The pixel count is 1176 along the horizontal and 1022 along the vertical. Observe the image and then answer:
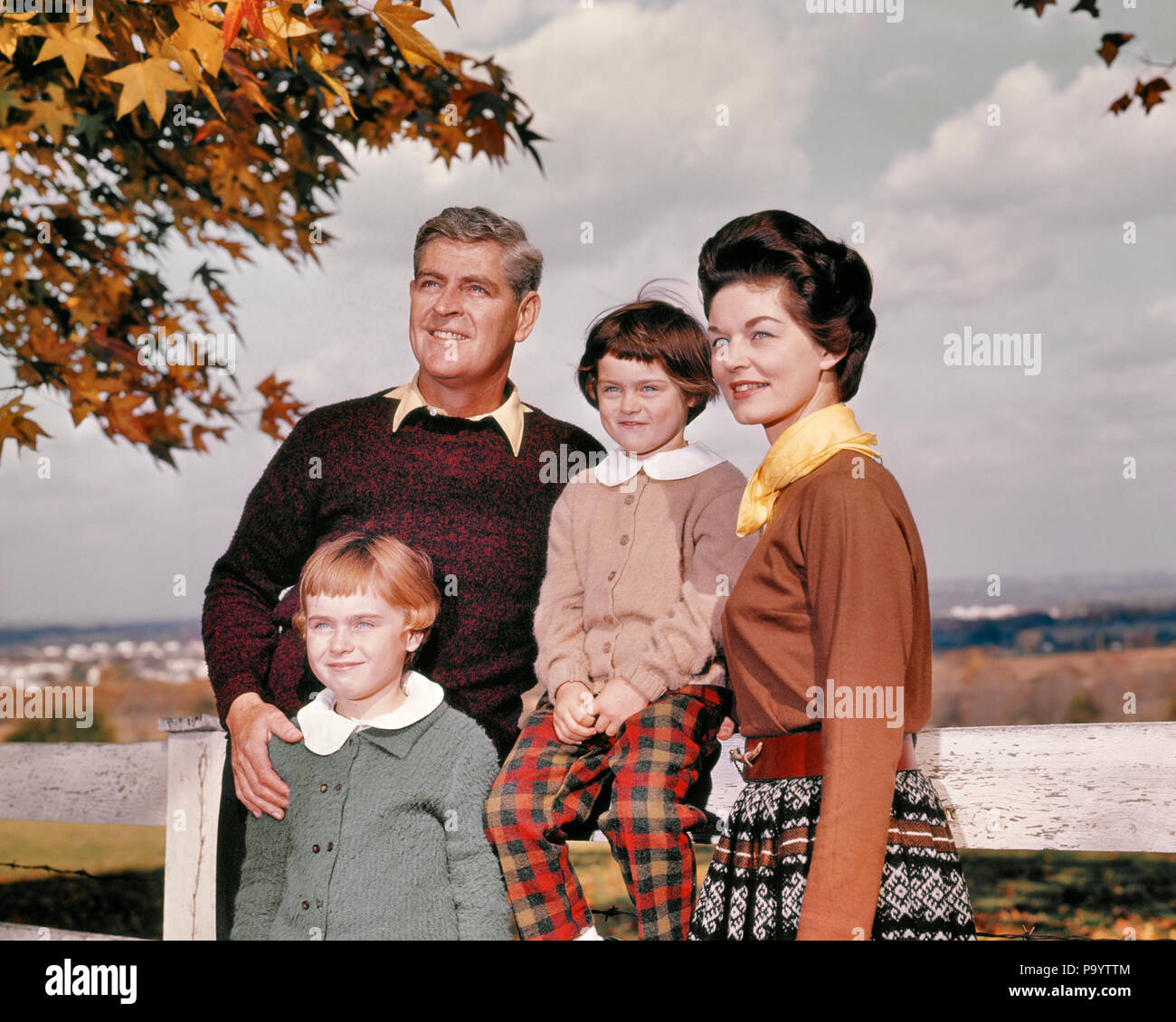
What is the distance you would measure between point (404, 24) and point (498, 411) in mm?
980

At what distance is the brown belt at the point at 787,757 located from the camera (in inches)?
77.5

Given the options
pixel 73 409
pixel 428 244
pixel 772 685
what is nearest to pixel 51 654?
pixel 73 409

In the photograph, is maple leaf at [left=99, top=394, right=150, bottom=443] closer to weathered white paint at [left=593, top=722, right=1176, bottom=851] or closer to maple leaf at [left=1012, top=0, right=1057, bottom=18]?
weathered white paint at [left=593, top=722, right=1176, bottom=851]

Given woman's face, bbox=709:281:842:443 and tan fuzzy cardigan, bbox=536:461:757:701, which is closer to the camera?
woman's face, bbox=709:281:842:443

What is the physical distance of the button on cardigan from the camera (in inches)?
90.7

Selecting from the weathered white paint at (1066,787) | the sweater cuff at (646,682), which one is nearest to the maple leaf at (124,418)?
the sweater cuff at (646,682)

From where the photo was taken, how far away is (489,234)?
2680mm

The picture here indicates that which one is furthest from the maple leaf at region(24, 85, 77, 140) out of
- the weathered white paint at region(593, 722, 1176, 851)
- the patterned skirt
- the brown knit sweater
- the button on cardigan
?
the patterned skirt

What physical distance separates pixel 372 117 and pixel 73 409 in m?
1.36

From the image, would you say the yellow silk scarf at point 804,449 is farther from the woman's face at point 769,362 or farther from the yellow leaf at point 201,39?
the yellow leaf at point 201,39

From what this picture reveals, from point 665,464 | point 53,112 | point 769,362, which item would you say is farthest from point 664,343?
point 53,112

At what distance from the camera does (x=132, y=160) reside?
3.44 metres

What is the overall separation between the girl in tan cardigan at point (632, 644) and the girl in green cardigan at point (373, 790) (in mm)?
102
